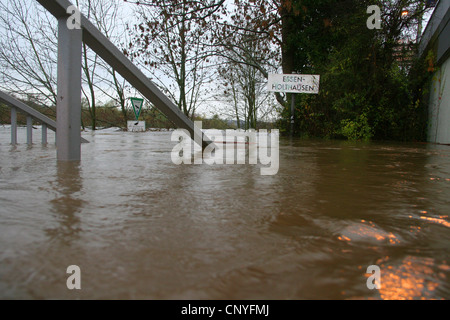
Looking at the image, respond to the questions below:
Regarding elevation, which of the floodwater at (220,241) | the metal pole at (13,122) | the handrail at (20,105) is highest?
the handrail at (20,105)

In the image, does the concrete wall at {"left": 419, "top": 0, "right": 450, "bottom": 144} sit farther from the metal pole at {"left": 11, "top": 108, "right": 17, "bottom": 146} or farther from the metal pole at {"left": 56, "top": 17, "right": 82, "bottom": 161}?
the metal pole at {"left": 11, "top": 108, "right": 17, "bottom": 146}

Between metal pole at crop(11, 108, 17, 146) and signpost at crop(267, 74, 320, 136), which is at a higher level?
signpost at crop(267, 74, 320, 136)

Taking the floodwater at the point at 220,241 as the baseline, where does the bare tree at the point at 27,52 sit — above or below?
above

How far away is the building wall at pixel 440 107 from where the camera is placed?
577 centimetres

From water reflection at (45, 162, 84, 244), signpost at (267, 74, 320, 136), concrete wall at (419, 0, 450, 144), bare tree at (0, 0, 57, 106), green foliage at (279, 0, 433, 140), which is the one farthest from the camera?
bare tree at (0, 0, 57, 106)

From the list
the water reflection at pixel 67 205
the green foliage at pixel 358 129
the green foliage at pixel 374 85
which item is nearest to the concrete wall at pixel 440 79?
the green foliage at pixel 374 85

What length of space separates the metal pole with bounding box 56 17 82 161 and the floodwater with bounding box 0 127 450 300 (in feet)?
2.55

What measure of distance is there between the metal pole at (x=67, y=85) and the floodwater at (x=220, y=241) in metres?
0.78

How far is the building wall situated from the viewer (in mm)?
5766

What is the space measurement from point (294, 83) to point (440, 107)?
2.94 metres

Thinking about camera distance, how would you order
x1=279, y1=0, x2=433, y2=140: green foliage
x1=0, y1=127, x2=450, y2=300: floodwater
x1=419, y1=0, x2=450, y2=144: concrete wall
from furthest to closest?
x1=279, y1=0, x2=433, y2=140: green foliage < x1=419, y1=0, x2=450, y2=144: concrete wall < x1=0, y1=127, x2=450, y2=300: floodwater

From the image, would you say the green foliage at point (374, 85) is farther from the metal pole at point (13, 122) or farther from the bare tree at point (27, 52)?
the bare tree at point (27, 52)

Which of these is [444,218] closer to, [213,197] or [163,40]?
[213,197]

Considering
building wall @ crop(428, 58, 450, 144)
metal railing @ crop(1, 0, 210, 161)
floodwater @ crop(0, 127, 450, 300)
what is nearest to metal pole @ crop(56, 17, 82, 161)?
metal railing @ crop(1, 0, 210, 161)
